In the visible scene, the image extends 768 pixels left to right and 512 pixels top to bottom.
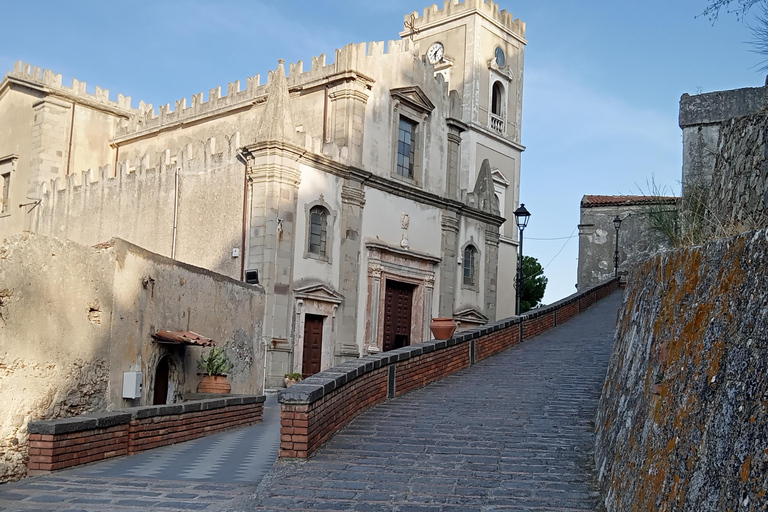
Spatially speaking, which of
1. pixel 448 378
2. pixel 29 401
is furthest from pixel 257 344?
pixel 29 401

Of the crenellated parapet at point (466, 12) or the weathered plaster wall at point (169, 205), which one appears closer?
the weathered plaster wall at point (169, 205)

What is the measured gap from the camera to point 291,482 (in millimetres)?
7766

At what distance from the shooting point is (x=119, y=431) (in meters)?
10.1

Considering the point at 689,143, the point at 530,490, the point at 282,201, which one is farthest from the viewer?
the point at 282,201

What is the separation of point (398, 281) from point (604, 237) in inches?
678

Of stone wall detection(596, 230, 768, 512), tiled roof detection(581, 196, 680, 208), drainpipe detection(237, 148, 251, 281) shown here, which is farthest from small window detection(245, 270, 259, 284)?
tiled roof detection(581, 196, 680, 208)

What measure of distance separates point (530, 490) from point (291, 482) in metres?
2.27

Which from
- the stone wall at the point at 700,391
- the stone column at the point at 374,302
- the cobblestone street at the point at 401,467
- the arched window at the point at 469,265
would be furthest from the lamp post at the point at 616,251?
the stone wall at the point at 700,391

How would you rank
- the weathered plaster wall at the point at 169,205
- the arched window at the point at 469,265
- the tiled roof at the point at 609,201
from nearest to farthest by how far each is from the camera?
the weathered plaster wall at the point at 169,205
the arched window at the point at 469,265
the tiled roof at the point at 609,201

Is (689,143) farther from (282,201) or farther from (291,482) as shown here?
(291,482)

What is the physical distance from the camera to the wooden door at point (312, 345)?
72.6ft

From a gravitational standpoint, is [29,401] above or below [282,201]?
below

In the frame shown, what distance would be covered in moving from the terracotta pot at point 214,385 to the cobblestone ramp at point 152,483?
499 cm

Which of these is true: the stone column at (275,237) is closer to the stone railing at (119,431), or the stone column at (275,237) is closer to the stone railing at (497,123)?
the stone railing at (119,431)
